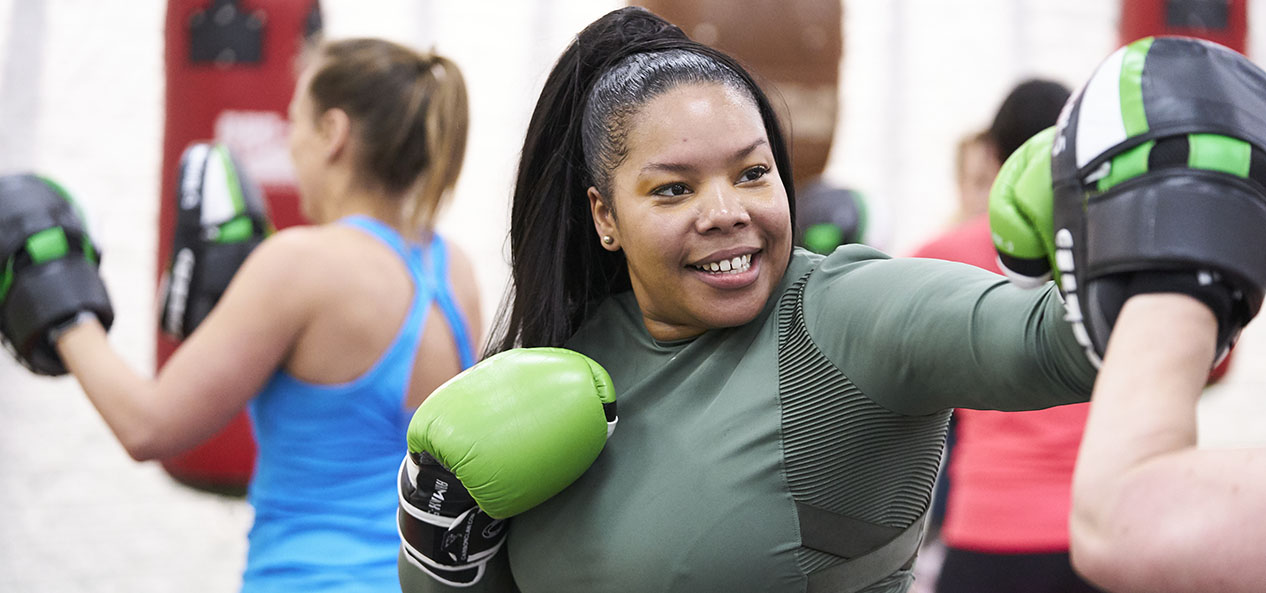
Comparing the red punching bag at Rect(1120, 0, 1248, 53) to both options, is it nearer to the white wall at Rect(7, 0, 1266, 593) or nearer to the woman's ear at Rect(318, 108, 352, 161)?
the white wall at Rect(7, 0, 1266, 593)

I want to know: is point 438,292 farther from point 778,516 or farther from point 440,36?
point 440,36

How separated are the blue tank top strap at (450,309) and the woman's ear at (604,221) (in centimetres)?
52

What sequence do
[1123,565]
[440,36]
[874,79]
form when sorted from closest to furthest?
[1123,565]
[440,36]
[874,79]

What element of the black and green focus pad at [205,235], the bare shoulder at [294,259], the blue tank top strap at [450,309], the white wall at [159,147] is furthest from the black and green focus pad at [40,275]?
the white wall at [159,147]

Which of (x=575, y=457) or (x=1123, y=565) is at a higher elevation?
(x=1123, y=565)

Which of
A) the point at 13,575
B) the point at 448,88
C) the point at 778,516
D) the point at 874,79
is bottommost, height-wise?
the point at 13,575

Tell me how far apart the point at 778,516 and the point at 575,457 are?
0.56ft

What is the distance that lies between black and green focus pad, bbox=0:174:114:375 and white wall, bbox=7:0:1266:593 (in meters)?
1.53

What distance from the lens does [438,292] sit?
1.53m

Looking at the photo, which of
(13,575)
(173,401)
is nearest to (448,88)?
(173,401)

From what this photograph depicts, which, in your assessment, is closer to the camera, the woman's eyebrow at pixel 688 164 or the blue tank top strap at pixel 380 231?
Answer: the woman's eyebrow at pixel 688 164

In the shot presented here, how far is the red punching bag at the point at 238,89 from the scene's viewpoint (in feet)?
8.25

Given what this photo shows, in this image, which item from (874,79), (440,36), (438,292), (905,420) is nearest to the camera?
(905,420)

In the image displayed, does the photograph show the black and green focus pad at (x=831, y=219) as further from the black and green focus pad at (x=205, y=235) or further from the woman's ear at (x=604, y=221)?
the woman's ear at (x=604, y=221)
